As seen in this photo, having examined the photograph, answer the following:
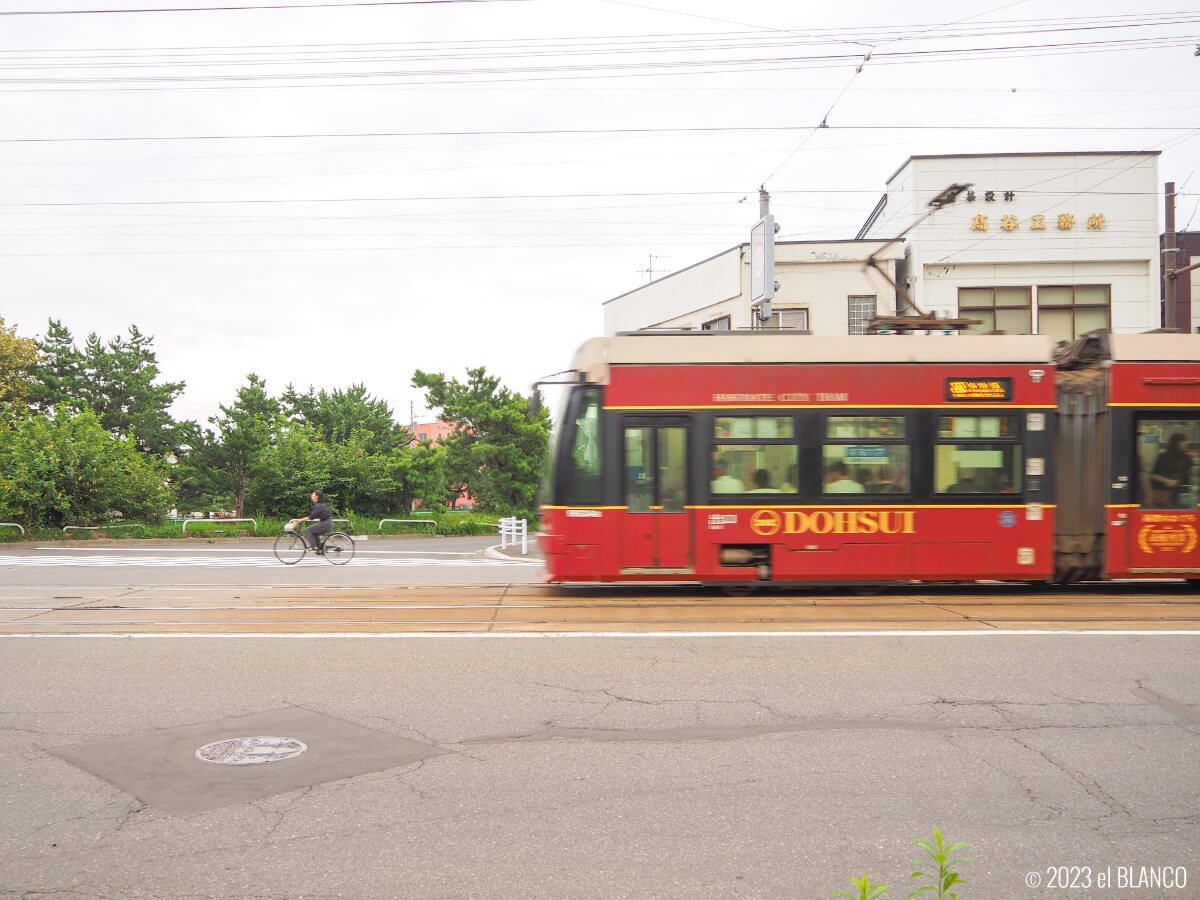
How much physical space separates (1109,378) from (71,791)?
12002 millimetres

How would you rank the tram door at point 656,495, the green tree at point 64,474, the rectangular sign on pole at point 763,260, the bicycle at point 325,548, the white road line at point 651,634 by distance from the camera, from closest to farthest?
the white road line at point 651,634 < the tram door at point 656,495 < the bicycle at point 325,548 < the rectangular sign on pole at point 763,260 < the green tree at point 64,474

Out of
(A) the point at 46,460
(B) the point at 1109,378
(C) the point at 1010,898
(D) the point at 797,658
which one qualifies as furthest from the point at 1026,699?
(A) the point at 46,460

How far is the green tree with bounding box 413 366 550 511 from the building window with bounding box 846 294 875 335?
20754 millimetres

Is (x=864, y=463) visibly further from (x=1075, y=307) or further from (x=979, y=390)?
(x=1075, y=307)

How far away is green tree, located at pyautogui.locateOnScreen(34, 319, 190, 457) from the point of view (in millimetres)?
63406

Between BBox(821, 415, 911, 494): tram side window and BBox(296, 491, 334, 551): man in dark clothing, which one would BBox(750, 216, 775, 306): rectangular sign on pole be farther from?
BBox(296, 491, 334, 551): man in dark clothing

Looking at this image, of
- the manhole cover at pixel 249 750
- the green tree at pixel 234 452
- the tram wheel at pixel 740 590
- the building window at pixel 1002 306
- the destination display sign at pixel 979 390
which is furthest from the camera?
the green tree at pixel 234 452

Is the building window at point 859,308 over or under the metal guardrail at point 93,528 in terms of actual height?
over

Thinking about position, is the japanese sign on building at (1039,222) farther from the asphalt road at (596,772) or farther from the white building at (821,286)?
the asphalt road at (596,772)

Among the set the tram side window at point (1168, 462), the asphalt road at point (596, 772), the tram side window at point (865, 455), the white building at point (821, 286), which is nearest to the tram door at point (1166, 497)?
the tram side window at point (1168, 462)

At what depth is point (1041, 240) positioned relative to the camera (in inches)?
1186

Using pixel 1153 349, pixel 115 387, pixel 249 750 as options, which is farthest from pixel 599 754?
pixel 115 387

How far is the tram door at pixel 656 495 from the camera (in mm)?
11297

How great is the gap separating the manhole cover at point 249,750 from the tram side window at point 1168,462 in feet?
35.6
